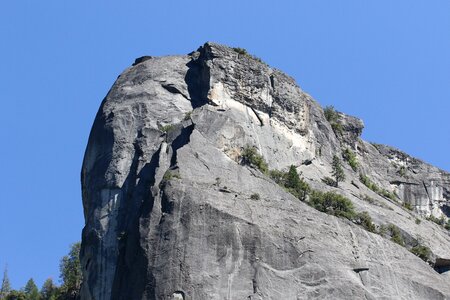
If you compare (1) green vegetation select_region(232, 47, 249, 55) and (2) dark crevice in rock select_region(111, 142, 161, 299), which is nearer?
(2) dark crevice in rock select_region(111, 142, 161, 299)

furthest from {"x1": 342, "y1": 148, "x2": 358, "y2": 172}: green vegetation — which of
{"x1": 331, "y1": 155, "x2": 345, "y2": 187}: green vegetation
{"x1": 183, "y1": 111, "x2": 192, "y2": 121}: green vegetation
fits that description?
{"x1": 183, "y1": 111, "x2": 192, "y2": 121}: green vegetation

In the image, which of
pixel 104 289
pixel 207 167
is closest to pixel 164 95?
pixel 207 167

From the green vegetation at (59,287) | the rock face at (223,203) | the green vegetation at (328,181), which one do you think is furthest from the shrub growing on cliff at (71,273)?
the green vegetation at (328,181)

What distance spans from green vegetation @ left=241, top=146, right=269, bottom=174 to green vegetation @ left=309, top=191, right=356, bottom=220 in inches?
131

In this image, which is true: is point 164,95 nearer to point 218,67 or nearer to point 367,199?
point 218,67

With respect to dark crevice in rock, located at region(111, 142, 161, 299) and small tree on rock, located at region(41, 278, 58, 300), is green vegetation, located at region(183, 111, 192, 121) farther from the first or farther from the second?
small tree on rock, located at region(41, 278, 58, 300)

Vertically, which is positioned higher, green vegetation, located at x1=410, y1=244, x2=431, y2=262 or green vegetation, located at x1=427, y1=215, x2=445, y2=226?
green vegetation, located at x1=427, y1=215, x2=445, y2=226

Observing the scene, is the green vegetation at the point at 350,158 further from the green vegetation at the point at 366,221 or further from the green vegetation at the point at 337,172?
the green vegetation at the point at 366,221

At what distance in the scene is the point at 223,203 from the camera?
6512 cm

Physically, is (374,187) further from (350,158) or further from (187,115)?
(187,115)

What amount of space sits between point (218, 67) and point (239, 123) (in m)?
5.08

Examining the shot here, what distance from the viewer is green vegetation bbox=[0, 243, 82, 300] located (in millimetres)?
82363

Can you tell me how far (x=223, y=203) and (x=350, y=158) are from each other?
69.1ft

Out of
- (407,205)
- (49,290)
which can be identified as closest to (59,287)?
(49,290)
